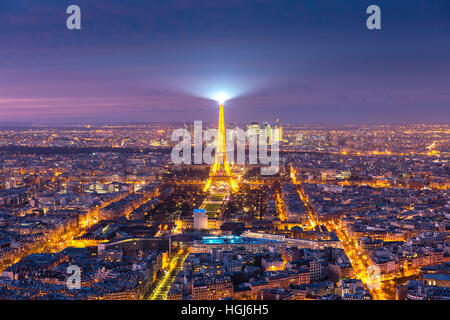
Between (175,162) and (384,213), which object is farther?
(175,162)

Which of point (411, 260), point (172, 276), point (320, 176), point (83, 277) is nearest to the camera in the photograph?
point (83, 277)

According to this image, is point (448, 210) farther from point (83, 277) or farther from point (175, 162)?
point (175, 162)

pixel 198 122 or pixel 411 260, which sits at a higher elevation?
pixel 198 122

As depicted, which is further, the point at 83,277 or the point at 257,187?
the point at 257,187

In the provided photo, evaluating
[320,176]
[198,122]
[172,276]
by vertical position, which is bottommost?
[172,276]

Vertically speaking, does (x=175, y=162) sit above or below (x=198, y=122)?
below

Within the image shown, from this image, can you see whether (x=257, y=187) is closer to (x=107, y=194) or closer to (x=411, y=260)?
(x=107, y=194)

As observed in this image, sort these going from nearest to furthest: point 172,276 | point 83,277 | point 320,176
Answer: point 83,277 < point 172,276 < point 320,176
